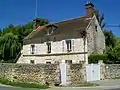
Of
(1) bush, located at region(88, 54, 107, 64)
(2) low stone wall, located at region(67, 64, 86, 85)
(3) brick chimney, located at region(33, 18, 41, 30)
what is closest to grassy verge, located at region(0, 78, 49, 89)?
(2) low stone wall, located at region(67, 64, 86, 85)

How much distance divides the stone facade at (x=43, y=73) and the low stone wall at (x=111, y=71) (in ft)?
14.6

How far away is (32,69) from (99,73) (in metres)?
7.61

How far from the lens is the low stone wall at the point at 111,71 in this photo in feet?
88.6

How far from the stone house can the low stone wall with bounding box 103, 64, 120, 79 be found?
527 cm

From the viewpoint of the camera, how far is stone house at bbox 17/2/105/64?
3491 cm

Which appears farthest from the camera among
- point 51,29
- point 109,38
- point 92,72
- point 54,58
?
point 109,38

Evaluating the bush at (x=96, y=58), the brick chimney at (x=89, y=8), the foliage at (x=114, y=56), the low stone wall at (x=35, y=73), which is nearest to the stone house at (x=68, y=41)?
the brick chimney at (x=89, y=8)

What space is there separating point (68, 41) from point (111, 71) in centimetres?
1004

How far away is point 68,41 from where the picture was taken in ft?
119

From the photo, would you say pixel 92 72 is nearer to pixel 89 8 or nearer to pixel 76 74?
pixel 76 74

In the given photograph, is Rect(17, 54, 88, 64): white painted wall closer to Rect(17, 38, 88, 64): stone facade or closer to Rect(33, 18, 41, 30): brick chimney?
Rect(17, 38, 88, 64): stone facade

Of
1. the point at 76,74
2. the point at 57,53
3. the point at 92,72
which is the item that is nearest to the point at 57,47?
the point at 57,53

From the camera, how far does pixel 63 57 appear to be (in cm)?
3659

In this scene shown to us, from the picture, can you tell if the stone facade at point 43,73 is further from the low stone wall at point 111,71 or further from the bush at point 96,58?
Answer: the bush at point 96,58
